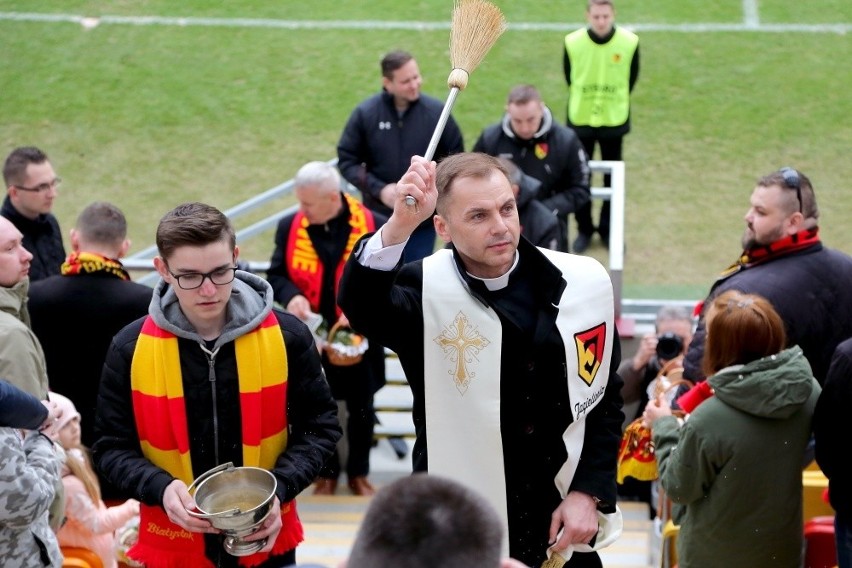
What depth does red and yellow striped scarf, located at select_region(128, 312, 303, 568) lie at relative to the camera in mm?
3441

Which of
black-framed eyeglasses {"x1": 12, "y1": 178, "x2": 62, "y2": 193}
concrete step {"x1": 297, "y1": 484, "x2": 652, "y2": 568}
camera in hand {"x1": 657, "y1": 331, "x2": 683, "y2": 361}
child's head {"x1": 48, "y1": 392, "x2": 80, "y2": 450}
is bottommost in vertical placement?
concrete step {"x1": 297, "y1": 484, "x2": 652, "y2": 568}

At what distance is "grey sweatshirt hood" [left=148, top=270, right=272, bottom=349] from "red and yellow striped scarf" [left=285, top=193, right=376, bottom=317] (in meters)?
2.26

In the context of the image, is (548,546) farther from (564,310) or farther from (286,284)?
(286,284)

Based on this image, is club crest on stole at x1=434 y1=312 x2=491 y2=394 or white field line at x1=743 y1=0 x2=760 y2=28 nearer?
club crest on stole at x1=434 y1=312 x2=491 y2=394

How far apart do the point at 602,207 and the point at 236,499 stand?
6636mm

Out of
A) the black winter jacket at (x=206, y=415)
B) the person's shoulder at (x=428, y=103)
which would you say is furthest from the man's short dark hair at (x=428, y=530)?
the person's shoulder at (x=428, y=103)

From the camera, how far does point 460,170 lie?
332cm

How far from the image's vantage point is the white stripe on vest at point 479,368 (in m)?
3.29

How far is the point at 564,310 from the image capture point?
332 centimetres

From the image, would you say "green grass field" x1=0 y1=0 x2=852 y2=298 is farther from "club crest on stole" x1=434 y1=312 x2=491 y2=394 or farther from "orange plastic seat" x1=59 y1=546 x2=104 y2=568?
"club crest on stole" x1=434 y1=312 x2=491 y2=394

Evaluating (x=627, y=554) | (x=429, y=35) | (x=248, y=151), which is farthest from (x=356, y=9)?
(x=627, y=554)

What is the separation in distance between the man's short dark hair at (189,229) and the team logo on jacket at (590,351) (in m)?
1.07

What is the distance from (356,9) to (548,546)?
12626 mm

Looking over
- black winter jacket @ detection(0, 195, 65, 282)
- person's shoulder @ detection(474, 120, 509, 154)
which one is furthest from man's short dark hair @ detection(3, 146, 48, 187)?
person's shoulder @ detection(474, 120, 509, 154)
